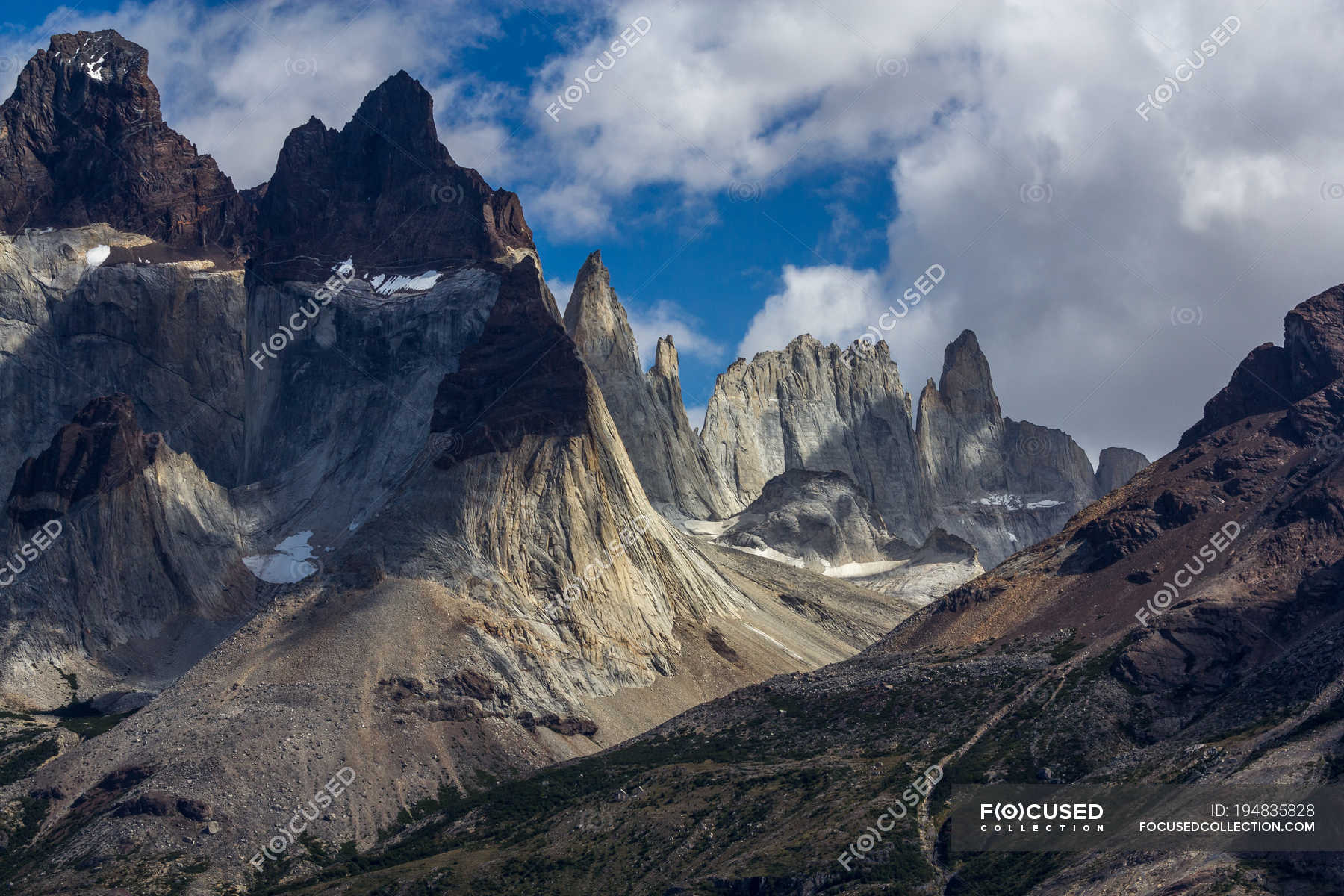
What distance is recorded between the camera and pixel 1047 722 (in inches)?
5054

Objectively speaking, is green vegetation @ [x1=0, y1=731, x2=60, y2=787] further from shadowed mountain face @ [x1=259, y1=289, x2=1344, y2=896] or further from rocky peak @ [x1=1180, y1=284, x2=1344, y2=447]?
rocky peak @ [x1=1180, y1=284, x2=1344, y2=447]

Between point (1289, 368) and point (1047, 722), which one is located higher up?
point (1289, 368)

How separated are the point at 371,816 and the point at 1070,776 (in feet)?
218

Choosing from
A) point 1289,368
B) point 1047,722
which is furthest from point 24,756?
point 1289,368

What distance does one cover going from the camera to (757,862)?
116 metres

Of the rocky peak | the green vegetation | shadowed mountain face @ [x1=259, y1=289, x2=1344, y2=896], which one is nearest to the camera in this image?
shadowed mountain face @ [x1=259, y1=289, x2=1344, y2=896]

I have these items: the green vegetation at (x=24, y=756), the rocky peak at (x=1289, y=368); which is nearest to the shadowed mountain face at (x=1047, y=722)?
the rocky peak at (x=1289, y=368)

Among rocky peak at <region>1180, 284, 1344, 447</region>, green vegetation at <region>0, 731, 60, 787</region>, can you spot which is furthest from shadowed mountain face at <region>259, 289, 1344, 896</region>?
green vegetation at <region>0, 731, 60, 787</region>

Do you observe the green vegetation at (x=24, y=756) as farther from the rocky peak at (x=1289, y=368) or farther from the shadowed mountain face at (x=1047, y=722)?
the rocky peak at (x=1289, y=368)

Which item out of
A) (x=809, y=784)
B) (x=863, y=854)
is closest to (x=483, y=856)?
(x=809, y=784)

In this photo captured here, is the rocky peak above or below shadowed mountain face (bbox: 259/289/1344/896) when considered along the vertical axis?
above

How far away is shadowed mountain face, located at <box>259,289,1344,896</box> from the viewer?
110 meters

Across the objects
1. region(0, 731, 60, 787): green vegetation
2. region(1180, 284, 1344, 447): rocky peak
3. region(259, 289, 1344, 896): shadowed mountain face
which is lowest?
region(259, 289, 1344, 896): shadowed mountain face

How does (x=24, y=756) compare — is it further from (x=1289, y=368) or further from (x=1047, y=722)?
(x=1289, y=368)
